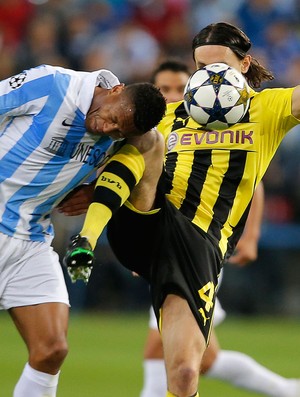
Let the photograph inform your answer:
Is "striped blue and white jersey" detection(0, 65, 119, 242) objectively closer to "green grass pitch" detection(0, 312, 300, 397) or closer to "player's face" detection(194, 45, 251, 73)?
"player's face" detection(194, 45, 251, 73)

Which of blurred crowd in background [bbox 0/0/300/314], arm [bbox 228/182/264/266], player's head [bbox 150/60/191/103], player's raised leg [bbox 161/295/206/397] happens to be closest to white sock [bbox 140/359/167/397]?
arm [bbox 228/182/264/266]

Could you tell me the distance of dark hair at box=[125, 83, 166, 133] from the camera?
178 inches

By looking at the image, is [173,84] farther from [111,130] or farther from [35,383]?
[35,383]

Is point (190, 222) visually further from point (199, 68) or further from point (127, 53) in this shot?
point (127, 53)

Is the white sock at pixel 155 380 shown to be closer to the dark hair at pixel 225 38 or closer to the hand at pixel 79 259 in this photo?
the hand at pixel 79 259

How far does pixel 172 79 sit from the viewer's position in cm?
657

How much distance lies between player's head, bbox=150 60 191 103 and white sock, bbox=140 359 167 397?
1.69 meters

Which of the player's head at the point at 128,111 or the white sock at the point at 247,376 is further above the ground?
the player's head at the point at 128,111

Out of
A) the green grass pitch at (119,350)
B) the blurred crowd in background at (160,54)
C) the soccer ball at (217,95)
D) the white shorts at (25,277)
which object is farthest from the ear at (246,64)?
the blurred crowd in background at (160,54)

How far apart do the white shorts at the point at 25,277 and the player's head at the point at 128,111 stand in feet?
2.37

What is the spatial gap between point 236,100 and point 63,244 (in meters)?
6.53

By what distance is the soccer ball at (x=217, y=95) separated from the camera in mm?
4695

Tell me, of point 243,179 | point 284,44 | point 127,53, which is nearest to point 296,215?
point 284,44

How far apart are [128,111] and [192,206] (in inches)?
27.6
